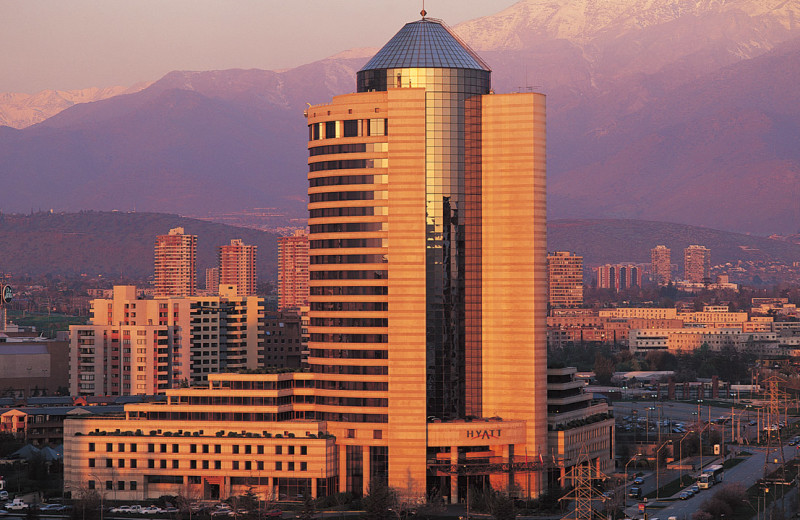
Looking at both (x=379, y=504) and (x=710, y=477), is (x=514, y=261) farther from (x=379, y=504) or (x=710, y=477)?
(x=710, y=477)

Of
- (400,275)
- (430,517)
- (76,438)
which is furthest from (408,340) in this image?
(76,438)

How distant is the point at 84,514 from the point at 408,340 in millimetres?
34470

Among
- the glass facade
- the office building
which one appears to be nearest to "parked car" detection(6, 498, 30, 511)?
the office building

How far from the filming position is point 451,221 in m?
156

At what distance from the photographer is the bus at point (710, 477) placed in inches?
6437

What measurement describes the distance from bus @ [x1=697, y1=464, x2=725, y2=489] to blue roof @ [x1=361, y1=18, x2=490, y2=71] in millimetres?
48287

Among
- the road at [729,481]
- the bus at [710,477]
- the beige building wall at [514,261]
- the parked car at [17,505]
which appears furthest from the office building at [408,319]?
the bus at [710,477]

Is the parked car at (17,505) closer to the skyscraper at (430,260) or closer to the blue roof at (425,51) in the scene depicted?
the skyscraper at (430,260)

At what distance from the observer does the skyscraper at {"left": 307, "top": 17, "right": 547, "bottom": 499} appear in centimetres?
15175

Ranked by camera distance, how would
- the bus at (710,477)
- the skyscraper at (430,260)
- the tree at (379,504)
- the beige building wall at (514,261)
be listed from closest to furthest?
the tree at (379,504)
the skyscraper at (430,260)
the beige building wall at (514,261)
the bus at (710,477)

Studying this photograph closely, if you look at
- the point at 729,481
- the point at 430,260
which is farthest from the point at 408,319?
the point at 729,481

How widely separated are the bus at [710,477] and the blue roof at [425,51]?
48.3m

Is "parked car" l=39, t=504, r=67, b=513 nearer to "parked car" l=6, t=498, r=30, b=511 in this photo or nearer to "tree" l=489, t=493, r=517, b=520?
"parked car" l=6, t=498, r=30, b=511

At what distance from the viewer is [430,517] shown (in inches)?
5581
